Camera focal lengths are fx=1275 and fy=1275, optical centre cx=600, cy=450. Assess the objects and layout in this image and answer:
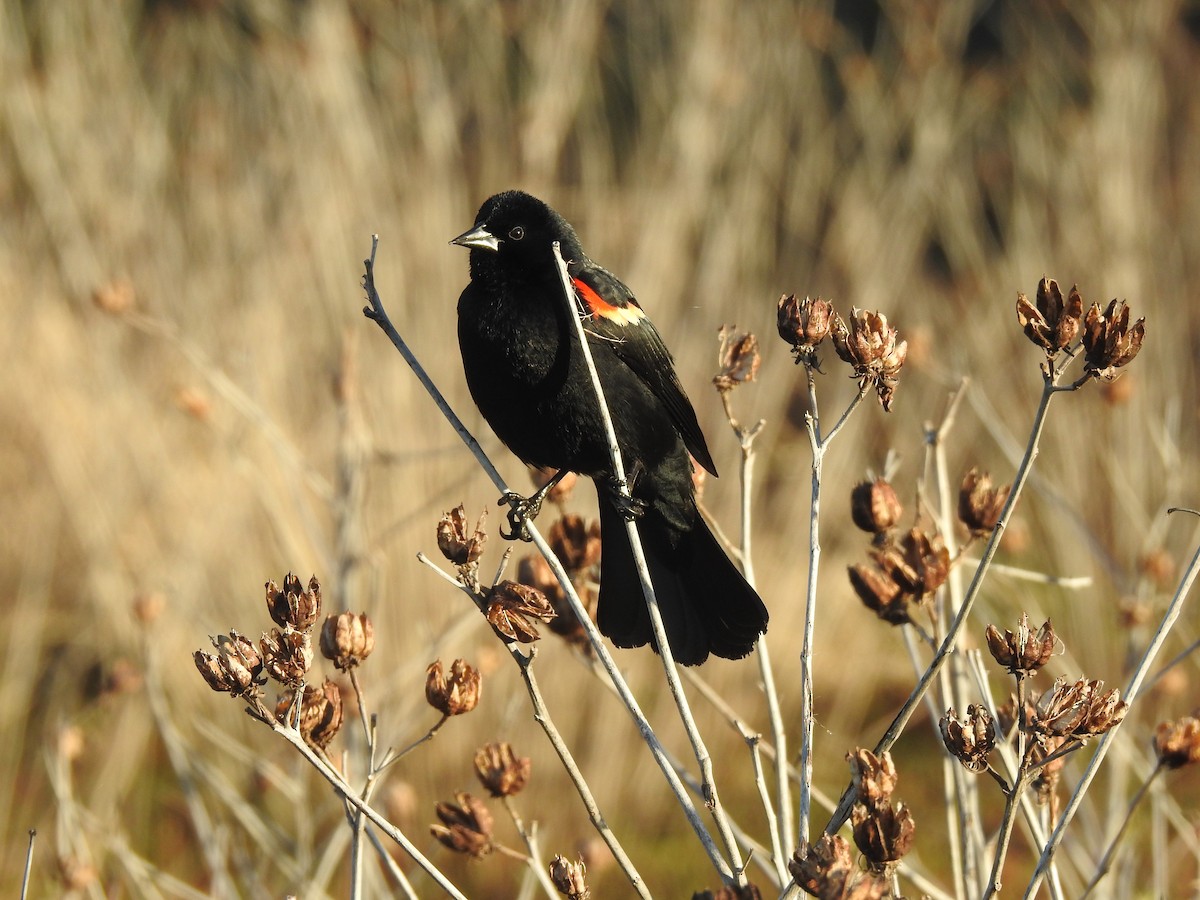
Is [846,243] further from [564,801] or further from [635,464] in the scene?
[635,464]

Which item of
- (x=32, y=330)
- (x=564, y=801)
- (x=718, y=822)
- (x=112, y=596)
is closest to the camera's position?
(x=718, y=822)

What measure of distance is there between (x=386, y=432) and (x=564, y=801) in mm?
1329

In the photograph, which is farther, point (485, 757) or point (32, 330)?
point (32, 330)

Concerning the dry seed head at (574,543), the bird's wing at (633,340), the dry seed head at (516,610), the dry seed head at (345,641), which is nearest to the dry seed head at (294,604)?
the dry seed head at (345,641)

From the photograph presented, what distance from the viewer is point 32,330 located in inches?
213

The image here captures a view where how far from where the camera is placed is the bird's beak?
249cm

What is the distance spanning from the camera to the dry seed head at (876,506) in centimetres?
186

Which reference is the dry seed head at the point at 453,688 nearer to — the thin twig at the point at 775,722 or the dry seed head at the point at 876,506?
the thin twig at the point at 775,722

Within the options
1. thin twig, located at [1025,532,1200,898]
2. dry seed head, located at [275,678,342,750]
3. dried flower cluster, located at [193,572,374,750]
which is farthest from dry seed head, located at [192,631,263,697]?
thin twig, located at [1025,532,1200,898]

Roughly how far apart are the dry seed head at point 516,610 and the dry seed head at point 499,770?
7.3 inches

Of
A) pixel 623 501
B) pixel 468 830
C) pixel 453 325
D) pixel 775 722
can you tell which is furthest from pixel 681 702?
pixel 453 325

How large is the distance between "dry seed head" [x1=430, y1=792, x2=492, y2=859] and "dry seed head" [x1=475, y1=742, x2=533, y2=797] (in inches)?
1.3

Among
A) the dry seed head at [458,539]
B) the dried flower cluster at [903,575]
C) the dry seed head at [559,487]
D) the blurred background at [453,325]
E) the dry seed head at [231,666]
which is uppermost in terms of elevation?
the blurred background at [453,325]

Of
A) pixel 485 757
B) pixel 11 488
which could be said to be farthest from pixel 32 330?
pixel 485 757
